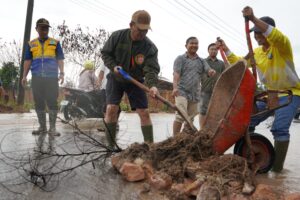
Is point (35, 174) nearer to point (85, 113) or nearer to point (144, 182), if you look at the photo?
point (144, 182)

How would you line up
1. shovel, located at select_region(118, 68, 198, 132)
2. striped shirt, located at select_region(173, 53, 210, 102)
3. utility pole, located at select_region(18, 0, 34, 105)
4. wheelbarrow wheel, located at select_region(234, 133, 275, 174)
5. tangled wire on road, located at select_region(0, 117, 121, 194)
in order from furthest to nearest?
1. utility pole, located at select_region(18, 0, 34, 105)
2. striped shirt, located at select_region(173, 53, 210, 102)
3. wheelbarrow wheel, located at select_region(234, 133, 275, 174)
4. shovel, located at select_region(118, 68, 198, 132)
5. tangled wire on road, located at select_region(0, 117, 121, 194)

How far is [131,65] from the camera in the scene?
470 centimetres

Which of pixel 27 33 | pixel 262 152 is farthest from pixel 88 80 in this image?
pixel 27 33

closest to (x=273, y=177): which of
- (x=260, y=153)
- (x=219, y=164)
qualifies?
(x=260, y=153)

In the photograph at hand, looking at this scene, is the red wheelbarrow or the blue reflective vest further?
the blue reflective vest

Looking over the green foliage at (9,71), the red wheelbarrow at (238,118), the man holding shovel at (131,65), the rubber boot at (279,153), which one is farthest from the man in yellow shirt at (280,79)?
the green foliage at (9,71)

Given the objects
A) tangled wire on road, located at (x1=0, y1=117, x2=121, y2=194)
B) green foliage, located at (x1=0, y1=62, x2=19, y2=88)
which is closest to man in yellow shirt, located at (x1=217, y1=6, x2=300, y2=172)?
tangled wire on road, located at (x1=0, y1=117, x2=121, y2=194)

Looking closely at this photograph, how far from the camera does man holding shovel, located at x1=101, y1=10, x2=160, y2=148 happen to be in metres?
4.59

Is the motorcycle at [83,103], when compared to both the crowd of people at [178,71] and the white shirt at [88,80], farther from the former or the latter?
the crowd of people at [178,71]

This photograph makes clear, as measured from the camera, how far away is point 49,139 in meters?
4.33

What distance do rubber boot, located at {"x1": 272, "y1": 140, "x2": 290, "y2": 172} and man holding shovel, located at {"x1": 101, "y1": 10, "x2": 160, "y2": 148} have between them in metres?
1.53

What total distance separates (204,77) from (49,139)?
3.32 m

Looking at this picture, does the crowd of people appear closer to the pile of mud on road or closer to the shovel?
the shovel

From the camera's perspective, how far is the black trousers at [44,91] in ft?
21.0
